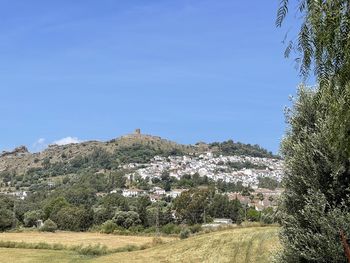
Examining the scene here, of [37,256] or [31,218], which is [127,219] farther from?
[37,256]

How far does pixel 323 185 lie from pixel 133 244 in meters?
33.2

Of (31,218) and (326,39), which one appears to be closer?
(326,39)

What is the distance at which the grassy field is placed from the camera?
117ft

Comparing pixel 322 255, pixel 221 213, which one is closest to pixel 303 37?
pixel 322 255

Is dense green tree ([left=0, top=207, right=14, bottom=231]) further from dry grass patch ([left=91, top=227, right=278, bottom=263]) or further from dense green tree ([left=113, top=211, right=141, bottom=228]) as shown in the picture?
dry grass patch ([left=91, top=227, right=278, bottom=263])

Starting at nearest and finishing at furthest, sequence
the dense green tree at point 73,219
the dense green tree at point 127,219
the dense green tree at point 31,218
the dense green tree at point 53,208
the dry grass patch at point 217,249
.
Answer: the dry grass patch at point 217,249
the dense green tree at point 127,219
the dense green tree at point 73,219
the dense green tree at point 31,218
the dense green tree at point 53,208

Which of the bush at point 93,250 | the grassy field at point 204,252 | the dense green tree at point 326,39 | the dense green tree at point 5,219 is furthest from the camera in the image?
the dense green tree at point 5,219

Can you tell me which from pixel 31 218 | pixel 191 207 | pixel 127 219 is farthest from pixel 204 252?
pixel 31 218

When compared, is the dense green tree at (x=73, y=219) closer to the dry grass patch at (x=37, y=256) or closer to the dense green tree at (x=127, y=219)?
the dense green tree at (x=127, y=219)

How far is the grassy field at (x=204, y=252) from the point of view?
1400 inches

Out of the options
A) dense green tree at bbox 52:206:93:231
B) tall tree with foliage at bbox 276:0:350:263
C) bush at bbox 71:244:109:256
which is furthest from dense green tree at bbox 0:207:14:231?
tall tree with foliage at bbox 276:0:350:263

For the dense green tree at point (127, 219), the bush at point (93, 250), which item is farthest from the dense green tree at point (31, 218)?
the bush at point (93, 250)

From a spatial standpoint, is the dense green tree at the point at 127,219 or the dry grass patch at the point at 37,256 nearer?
the dry grass patch at the point at 37,256

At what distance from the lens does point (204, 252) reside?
1495 inches
